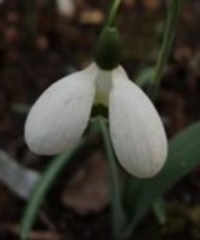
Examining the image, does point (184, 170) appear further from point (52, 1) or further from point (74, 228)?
point (52, 1)

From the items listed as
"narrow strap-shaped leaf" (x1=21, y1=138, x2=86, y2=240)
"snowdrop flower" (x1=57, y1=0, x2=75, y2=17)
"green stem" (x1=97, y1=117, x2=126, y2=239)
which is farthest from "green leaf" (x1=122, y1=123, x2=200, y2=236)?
"snowdrop flower" (x1=57, y1=0, x2=75, y2=17)

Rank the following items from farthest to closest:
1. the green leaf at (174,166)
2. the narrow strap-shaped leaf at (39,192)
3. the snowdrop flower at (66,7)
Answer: the snowdrop flower at (66,7), the narrow strap-shaped leaf at (39,192), the green leaf at (174,166)

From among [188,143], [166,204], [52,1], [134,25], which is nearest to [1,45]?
[52,1]

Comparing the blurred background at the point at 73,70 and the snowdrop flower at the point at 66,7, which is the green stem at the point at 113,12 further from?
the snowdrop flower at the point at 66,7

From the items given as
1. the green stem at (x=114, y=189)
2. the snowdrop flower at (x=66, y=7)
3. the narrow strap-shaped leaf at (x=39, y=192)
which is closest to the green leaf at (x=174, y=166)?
the green stem at (x=114, y=189)

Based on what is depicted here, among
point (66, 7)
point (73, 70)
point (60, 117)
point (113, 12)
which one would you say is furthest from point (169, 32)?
point (66, 7)

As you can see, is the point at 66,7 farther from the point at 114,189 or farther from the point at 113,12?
the point at 113,12
